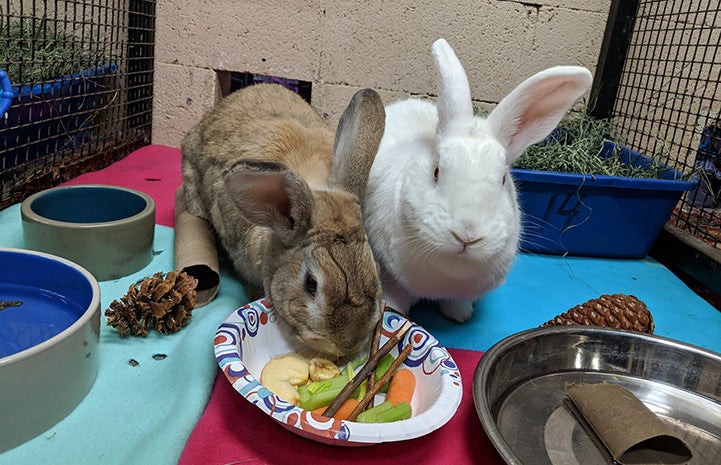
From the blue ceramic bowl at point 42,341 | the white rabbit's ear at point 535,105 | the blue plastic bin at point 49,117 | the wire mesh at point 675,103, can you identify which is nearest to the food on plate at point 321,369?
the blue ceramic bowl at point 42,341

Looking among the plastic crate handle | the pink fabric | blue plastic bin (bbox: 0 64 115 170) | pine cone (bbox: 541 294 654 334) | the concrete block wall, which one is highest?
the concrete block wall

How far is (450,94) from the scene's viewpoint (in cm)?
167

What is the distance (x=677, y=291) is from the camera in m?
2.46

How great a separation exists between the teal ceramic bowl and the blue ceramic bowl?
269 millimetres

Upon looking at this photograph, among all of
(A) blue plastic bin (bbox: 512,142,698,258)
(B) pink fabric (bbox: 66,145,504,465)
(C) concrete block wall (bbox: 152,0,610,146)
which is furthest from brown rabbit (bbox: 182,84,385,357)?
(C) concrete block wall (bbox: 152,0,610,146)

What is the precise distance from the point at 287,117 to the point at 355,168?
642 millimetres

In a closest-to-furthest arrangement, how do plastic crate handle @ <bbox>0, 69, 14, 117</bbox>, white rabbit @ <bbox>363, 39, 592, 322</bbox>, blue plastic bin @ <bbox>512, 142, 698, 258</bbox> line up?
white rabbit @ <bbox>363, 39, 592, 322</bbox> → plastic crate handle @ <bbox>0, 69, 14, 117</bbox> → blue plastic bin @ <bbox>512, 142, 698, 258</bbox>

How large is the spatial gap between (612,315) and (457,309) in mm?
494

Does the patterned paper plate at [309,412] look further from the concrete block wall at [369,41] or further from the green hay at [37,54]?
the concrete block wall at [369,41]

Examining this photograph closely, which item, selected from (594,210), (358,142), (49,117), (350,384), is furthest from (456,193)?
(49,117)

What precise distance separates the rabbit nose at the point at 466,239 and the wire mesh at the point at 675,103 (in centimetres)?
181

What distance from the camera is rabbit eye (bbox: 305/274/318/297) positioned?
135 centimetres

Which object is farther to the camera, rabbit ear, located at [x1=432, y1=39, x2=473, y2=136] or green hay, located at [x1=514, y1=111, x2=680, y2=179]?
green hay, located at [x1=514, y1=111, x2=680, y2=179]

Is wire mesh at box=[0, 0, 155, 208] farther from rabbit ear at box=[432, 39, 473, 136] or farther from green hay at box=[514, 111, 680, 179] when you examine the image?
green hay at box=[514, 111, 680, 179]
